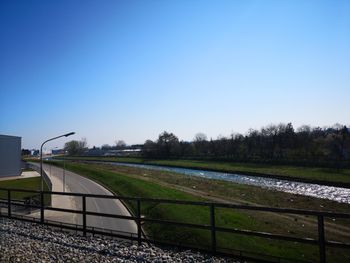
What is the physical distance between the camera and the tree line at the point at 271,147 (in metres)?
76.6

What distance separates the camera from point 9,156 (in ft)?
210

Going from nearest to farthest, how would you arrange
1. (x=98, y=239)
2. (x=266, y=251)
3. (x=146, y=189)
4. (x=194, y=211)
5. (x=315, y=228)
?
(x=98, y=239) < (x=266, y=251) < (x=315, y=228) < (x=194, y=211) < (x=146, y=189)

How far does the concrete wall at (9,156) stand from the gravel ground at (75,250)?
5921 centimetres

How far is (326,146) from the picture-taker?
8094cm

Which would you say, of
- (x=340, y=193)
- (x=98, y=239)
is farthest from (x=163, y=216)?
(x=340, y=193)

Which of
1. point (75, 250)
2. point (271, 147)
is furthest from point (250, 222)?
point (271, 147)

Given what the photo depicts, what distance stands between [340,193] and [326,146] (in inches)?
1765

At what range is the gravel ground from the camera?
7523 mm

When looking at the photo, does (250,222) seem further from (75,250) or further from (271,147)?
(271,147)

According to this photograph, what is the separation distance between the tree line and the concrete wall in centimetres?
5511

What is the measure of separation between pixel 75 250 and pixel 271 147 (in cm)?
9129

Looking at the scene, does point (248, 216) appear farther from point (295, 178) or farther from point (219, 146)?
point (219, 146)

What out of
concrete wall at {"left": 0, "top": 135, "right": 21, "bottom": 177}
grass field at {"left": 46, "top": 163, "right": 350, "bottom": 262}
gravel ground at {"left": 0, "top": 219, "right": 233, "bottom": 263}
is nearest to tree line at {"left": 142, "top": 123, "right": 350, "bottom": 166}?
grass field at {"left": 46, "top": 163, "right": 350, "bottom": 262}

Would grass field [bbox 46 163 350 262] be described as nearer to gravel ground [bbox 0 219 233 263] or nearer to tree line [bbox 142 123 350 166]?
gravel ground [bbox 0 219 233 263]
